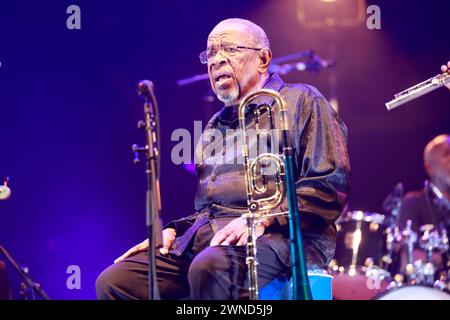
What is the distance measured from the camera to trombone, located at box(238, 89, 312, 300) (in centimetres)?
335

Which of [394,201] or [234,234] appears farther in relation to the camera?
[394,201]

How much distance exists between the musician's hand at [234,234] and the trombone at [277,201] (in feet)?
0.19

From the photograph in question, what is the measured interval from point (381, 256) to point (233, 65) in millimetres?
4076

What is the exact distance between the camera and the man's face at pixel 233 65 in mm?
4258

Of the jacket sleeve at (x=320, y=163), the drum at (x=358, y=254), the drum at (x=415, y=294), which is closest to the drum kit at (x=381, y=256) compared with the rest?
the drum at (x=358, y=254)

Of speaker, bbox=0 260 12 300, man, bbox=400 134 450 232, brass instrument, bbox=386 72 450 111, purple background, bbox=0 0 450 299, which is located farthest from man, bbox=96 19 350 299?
man, bbox=400 134 450 232

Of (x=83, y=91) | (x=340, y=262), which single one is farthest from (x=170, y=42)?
(x=340, y=262)

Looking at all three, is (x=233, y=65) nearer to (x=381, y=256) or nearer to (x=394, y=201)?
(x=394, y=201)

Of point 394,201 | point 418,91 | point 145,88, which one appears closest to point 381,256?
point 394,201

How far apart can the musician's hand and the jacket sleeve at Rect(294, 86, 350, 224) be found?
0.31 metres

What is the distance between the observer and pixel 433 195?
297 inches
